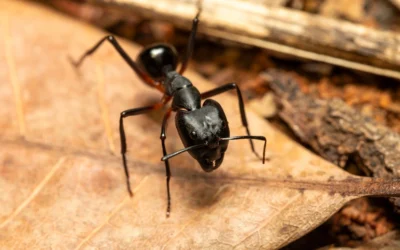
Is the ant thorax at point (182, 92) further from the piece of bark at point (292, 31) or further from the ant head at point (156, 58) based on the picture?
the piece of bark at point (292, 31)

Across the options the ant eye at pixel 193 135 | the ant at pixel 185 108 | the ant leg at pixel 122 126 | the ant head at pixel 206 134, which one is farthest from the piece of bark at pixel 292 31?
the ant eye at pixel 193 135

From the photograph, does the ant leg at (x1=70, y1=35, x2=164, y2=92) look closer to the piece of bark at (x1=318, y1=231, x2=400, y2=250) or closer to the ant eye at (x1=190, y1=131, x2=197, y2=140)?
the ant eye at (x1=190, y1=131, x2=197, y2=140)

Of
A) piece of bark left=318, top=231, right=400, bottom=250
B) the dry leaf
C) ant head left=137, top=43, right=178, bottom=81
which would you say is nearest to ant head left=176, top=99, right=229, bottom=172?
the dry leaf

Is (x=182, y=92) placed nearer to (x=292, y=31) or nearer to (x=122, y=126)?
(x=122, y=126)

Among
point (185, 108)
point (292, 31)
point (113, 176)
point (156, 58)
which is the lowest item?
point (113, 176)

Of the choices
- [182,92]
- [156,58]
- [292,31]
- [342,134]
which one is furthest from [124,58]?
[342,134]

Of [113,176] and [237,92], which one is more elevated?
[237,92]
